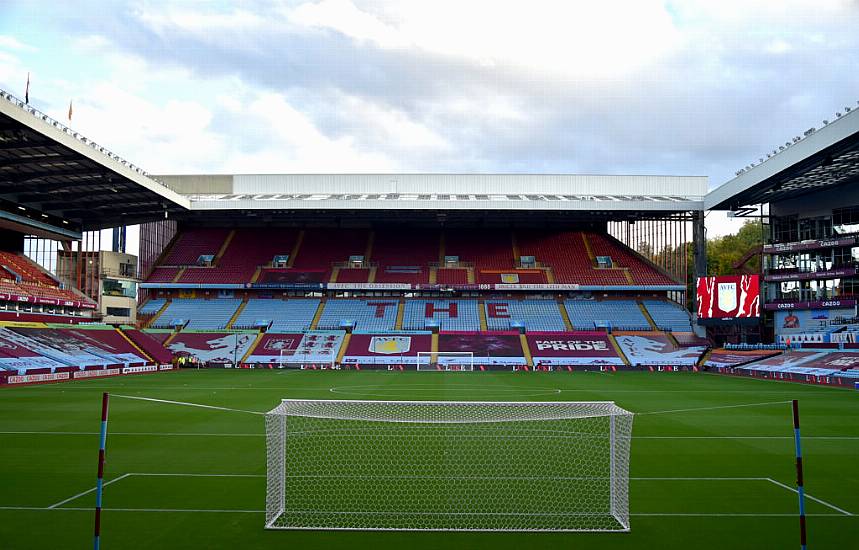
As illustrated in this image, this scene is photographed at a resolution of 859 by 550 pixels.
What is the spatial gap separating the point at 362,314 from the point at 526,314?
13.6 m

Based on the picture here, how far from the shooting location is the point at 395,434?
1644 cm

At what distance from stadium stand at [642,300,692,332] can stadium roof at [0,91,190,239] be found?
3863 cm

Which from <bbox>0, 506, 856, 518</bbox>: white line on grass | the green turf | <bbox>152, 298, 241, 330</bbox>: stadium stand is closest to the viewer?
the green turf

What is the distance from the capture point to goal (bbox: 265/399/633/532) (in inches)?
375

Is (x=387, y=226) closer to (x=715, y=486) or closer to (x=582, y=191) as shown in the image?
(x=582, y=191)

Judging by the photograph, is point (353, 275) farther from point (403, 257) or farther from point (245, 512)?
point (245, 512)

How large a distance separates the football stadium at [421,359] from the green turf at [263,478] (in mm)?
81

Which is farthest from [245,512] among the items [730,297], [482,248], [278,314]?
[482,248]

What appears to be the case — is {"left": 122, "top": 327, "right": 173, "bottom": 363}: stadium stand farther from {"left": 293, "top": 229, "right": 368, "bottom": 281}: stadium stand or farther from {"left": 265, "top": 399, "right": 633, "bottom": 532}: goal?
{"left": 265, "top": 399, "right": 633, "bottom": 532}: goal

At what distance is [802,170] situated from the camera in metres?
38.7

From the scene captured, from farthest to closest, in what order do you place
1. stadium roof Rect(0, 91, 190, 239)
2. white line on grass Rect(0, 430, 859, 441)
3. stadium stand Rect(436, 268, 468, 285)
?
stadium stand Rect(436, 268, 468, 285), stadium roof Rect(0, 91, 190, 239), white line on grass Rect(0, 430, 859, 441)

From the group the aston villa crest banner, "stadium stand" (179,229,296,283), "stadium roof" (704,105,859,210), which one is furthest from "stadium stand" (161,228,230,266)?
"stadium roof" (704,105,859,210)

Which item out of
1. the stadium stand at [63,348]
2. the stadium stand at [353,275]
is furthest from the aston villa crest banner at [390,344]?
the stadium stand at [63,348]

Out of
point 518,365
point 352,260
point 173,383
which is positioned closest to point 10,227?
point 173,383
